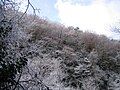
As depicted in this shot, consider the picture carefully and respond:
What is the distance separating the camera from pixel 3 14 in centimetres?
617

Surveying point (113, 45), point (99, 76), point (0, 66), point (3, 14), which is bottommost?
point (99, 76)

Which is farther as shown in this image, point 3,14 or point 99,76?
point 99,76

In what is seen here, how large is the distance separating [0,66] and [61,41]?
12227 millimetres

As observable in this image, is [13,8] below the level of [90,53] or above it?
above

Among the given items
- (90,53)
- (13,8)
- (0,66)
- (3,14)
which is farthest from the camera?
(90,53)

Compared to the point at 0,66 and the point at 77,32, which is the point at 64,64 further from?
the point at 0,66

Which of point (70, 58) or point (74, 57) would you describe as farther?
point (74, 57)

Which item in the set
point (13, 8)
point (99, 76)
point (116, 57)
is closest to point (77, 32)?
point (116, 57)

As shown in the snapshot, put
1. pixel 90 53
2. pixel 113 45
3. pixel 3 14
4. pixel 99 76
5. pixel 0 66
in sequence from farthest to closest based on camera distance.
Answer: pixel 113 45 → pixel 90 53 → pixel 99 76 → pixel 3 14 → pixel 0 66

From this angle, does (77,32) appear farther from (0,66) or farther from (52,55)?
(0,66)

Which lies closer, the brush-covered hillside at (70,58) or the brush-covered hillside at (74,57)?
the brush-covered hillside at (70,58)

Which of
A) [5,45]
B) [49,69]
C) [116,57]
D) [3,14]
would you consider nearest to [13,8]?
[3,14]

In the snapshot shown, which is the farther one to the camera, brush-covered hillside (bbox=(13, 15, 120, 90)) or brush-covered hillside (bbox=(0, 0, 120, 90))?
brush-covered hillside (bbox=(13, 15, 120, 90))

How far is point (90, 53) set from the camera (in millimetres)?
17281
